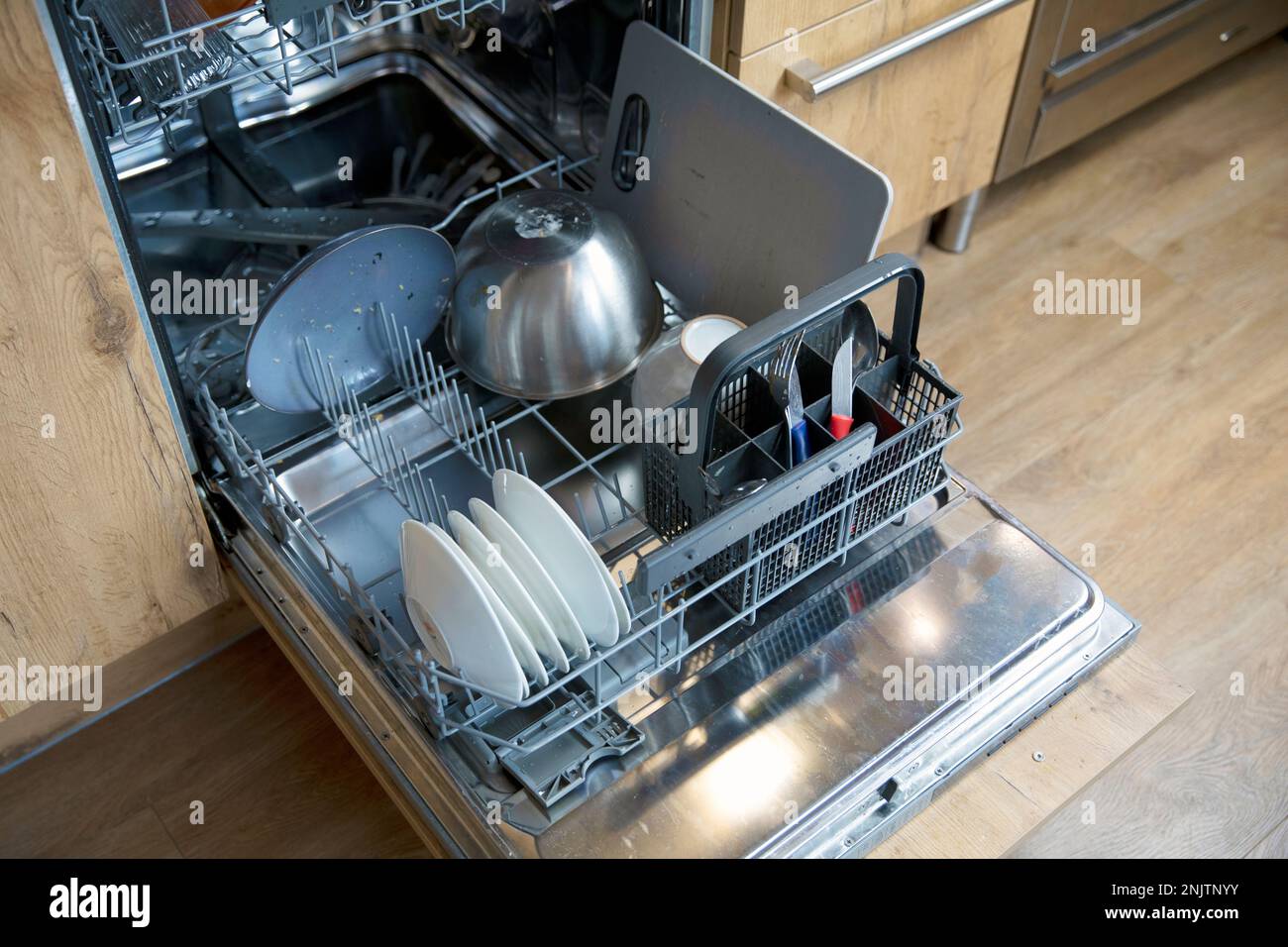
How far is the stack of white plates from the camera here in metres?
0.87

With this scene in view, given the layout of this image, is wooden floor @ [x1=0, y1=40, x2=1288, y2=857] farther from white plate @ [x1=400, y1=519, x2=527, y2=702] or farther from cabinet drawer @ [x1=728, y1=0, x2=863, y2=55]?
cabinet drawer @ [x1=728, y1=0, x2=863, y2=55]

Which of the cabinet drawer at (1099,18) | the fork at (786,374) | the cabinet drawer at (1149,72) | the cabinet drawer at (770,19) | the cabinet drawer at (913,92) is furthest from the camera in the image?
the cabinet drawer at (1149,72)

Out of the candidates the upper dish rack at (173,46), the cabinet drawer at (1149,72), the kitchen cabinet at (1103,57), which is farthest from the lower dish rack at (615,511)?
the cabinet drawer at (1149,72)

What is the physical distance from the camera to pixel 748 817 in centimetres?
94

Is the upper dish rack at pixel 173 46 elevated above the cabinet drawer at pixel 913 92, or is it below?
above

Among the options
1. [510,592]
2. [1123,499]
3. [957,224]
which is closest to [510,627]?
[510,592]

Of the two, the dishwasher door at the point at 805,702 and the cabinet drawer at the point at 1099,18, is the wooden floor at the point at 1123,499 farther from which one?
the cabinet drawer at the point at 1099,18

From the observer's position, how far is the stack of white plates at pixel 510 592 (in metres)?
0.87

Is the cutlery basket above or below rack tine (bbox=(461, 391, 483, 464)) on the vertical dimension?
above

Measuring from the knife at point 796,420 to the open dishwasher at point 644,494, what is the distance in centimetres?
1

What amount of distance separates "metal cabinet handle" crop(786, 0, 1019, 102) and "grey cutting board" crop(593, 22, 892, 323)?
0.65 feet

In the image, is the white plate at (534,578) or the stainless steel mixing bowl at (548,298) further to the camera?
the stainless steel mixing bowl at (548,298)

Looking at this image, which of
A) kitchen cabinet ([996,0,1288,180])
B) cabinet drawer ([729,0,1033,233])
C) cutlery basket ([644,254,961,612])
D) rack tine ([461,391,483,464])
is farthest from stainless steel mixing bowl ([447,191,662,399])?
kitchen cabinet ([996,0,1288,180])

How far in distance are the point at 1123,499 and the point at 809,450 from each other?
0.74 m
